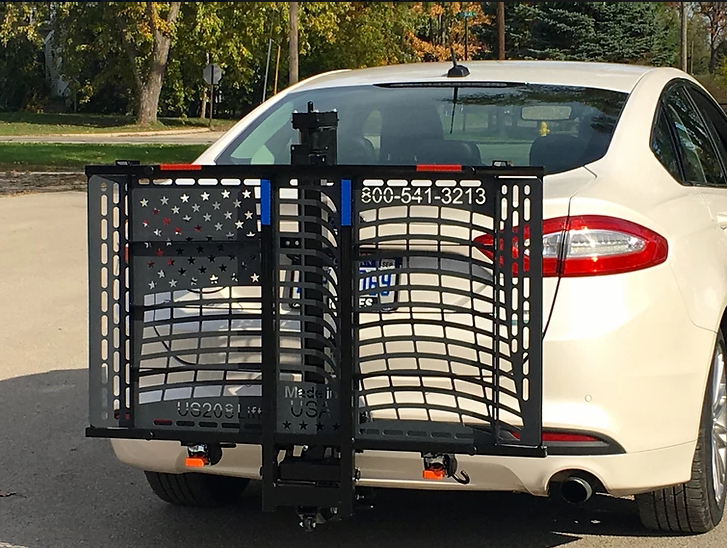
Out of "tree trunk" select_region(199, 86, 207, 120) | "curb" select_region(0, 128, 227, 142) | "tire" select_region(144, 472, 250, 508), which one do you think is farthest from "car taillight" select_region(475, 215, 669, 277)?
"tree trunk" select_region(199, 86, 207, 120)

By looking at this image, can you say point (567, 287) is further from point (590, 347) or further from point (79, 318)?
point (79, 318)

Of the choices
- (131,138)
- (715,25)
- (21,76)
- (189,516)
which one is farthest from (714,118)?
(715,25)

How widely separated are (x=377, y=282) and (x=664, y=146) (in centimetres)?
151

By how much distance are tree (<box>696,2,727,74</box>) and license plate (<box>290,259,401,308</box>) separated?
7024 cm

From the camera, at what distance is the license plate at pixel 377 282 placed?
3.59 meters

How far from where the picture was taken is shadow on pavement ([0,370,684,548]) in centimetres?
452

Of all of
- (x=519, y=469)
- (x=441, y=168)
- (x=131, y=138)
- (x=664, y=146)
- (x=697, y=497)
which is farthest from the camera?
(x=131, y=138)

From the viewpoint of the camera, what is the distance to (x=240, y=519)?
15.7 ft

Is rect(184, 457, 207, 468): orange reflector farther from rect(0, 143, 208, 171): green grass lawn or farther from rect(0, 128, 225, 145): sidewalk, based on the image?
rect(0, 128, 225, 145): sidewalk

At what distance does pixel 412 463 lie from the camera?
3.77 meters

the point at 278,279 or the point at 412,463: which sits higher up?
the point at 278,279

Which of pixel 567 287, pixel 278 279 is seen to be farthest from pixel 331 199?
pixel 567 287

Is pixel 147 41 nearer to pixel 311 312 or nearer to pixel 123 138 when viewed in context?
pixel 123 138

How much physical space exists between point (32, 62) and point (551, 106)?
2512 inches
